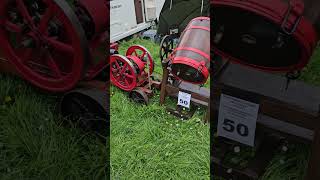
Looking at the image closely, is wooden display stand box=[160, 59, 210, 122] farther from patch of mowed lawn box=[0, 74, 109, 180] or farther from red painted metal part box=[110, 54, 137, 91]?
patch of mowed lawn box=[0, 74, 109, 180]

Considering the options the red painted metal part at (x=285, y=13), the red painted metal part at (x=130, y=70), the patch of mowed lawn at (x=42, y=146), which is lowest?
the red painted metal part at (x=130, y=70)

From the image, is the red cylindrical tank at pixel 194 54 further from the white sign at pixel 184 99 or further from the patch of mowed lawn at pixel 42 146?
the patch of mowed lawn at pixel 42 146

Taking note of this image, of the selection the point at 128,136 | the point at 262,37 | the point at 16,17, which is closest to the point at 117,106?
the point at 128,136

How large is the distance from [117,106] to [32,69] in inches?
57.6

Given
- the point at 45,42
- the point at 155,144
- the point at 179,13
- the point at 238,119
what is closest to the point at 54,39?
the point at 45,42

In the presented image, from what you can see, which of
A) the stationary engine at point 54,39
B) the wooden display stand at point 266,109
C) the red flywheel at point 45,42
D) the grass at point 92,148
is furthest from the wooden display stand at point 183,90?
the red flywheel at point 45,42

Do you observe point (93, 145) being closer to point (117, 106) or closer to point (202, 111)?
point (117, 106)

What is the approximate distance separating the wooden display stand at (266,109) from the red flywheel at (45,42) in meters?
1.26

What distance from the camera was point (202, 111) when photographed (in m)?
4.51

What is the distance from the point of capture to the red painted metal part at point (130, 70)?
4.81 metres

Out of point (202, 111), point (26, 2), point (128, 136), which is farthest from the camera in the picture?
point (202, 111)

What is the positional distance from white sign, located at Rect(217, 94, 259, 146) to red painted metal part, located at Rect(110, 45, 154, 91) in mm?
1708

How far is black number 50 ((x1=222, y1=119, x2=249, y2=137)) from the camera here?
10.7 feet

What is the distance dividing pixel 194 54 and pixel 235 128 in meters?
1.05
